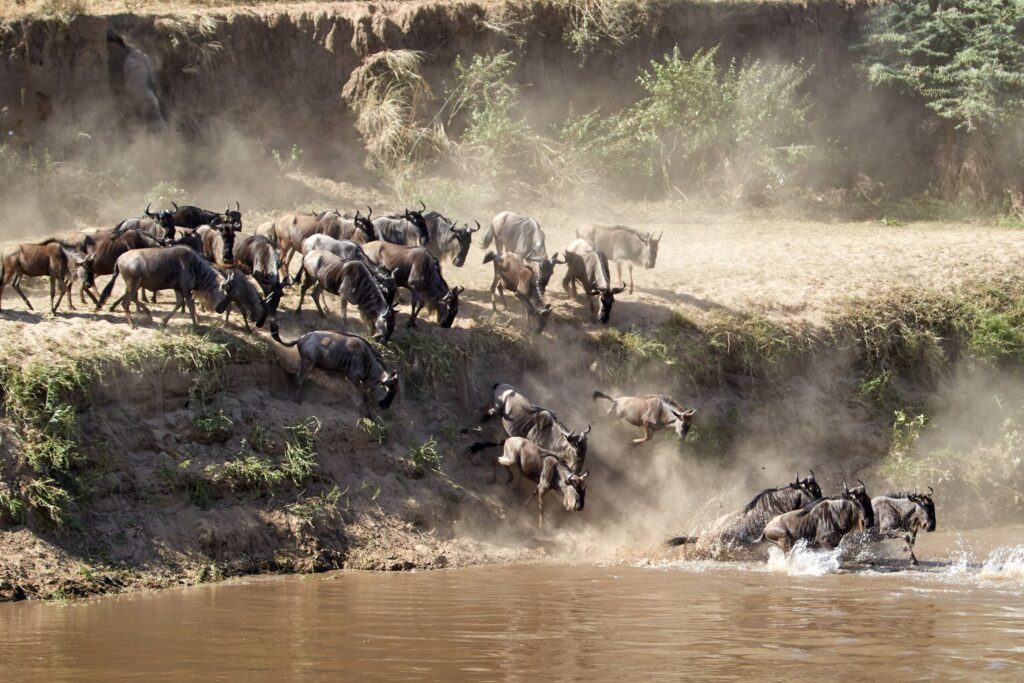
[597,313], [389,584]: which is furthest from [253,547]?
[597,313]

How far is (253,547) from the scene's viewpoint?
1260cm

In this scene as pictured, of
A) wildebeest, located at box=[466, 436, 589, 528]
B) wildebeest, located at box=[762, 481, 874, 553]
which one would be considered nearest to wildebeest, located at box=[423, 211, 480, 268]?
wildebeest, located at box=[466, 436, 589, 528]

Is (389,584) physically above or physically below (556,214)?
below

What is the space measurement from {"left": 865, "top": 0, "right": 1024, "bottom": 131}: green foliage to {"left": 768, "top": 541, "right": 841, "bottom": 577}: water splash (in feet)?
48.7

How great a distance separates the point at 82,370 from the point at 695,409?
6837mm

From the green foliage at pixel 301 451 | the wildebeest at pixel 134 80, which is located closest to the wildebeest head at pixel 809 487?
the green foliage at pixel 301 451

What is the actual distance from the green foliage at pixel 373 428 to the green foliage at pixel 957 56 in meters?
Answer: 15.9

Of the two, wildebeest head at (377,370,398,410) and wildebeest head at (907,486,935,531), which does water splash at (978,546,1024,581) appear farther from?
wildebeest head at (377,370,398,410)

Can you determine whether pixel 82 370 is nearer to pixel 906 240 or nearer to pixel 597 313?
pixel 597 313

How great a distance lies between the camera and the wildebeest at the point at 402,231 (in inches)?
687

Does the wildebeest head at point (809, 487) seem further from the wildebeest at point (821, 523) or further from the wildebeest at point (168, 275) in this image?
the wildebeest at point (168, 275)

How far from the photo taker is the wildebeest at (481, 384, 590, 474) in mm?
14703

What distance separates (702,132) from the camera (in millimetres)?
25234

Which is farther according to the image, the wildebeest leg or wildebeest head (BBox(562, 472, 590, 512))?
the wildebeest leg
